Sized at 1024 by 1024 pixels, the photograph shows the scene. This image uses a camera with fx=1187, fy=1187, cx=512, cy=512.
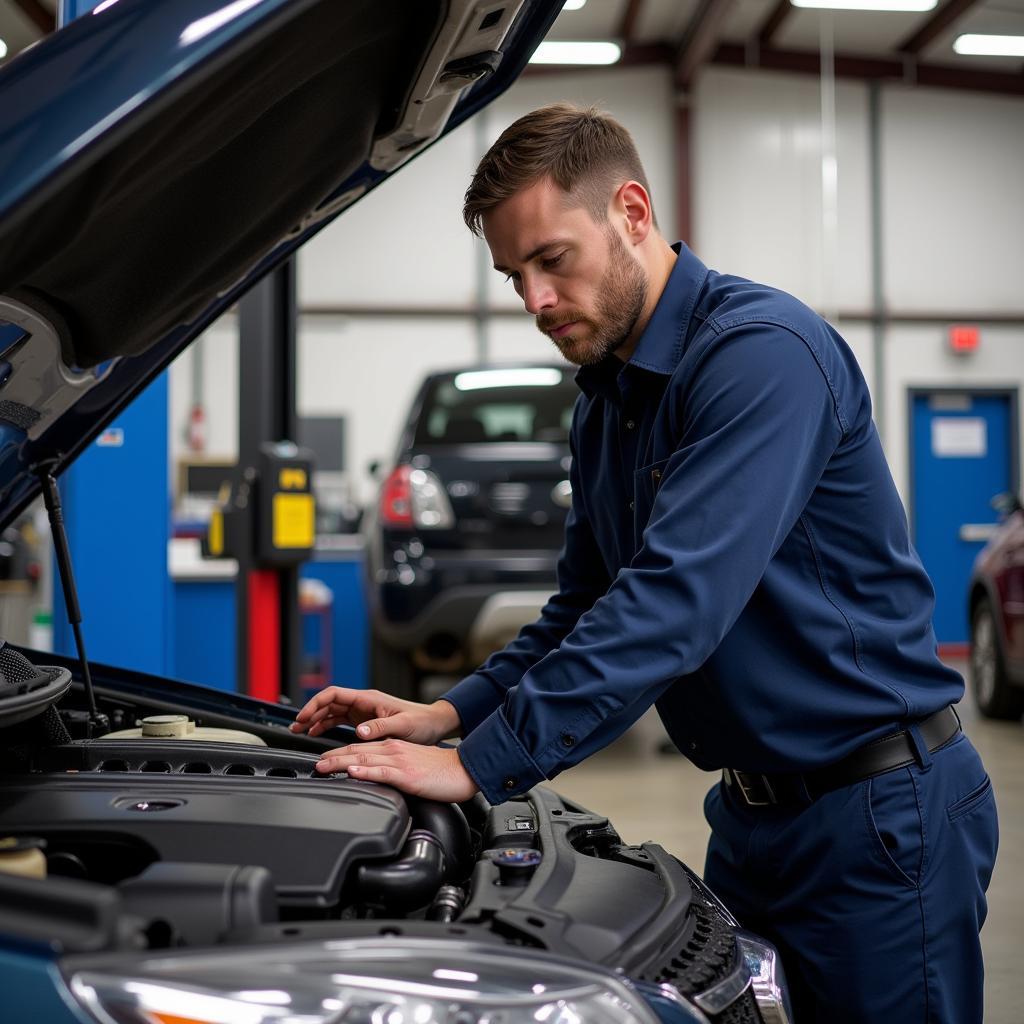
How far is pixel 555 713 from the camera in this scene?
1156mm

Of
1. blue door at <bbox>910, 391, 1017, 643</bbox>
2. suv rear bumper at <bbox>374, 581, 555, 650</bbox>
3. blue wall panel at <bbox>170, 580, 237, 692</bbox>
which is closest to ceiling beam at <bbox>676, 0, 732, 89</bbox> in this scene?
blue door at <bbox>910, 391, 1017, 643</bbox>

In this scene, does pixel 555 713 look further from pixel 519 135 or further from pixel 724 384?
pixel 519 135

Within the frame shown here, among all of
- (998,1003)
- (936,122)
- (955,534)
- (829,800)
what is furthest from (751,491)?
(936,122)

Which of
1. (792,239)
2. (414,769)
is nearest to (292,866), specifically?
(414,769)

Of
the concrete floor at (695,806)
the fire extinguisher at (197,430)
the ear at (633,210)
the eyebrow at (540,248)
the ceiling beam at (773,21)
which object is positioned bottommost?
the concrete floor at (695,806)

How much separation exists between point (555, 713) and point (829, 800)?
40cm

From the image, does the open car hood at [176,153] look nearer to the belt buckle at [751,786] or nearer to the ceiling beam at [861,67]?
the belt buckle at [751,786]

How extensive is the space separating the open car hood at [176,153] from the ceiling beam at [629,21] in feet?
31.2

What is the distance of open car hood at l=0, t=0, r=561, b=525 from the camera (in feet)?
2.72

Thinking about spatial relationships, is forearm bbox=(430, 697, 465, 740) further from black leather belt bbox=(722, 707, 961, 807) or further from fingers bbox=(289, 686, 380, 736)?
black leather belt bbox=(722, 707, 961, 807)

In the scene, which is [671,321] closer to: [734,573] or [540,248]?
[540,248]

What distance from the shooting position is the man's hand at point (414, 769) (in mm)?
1195

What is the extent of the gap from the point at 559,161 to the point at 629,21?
33.1ft

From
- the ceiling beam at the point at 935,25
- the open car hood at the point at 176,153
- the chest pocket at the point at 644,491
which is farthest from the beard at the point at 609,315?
the ceiling beam at the point at 935,25
